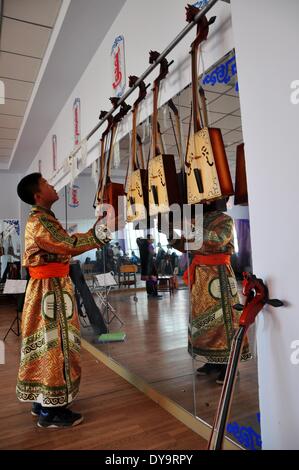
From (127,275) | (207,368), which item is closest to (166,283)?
(207,368)

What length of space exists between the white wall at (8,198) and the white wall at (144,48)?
13.5ft

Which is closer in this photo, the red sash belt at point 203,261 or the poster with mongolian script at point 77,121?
the red sash belt at point 203,261

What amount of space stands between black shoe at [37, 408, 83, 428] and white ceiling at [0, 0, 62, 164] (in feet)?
8.85

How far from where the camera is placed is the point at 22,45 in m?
3.03

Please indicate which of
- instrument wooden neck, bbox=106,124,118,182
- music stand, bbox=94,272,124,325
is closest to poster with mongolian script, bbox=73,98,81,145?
instrument wooden neck, bbox=106,124,118,182

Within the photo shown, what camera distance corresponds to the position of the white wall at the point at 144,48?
151 cm

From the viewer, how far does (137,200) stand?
1905 mm

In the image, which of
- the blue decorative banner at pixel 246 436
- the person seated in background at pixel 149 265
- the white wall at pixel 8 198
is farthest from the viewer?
the white wall at pixel 8 198

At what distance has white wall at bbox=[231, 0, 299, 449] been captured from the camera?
106cm

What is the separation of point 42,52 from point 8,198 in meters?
4.64

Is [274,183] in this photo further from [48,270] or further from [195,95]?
[48,270]

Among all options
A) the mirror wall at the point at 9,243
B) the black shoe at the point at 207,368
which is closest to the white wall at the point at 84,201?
the black shoe at the point at 207,368

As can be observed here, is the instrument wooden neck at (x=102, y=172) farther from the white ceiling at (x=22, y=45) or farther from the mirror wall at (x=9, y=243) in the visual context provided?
the mirror wall at (x=9, y=243)

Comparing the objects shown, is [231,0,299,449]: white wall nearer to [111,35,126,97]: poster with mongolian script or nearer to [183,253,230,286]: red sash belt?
[183,253,230,286]: red sash belt
